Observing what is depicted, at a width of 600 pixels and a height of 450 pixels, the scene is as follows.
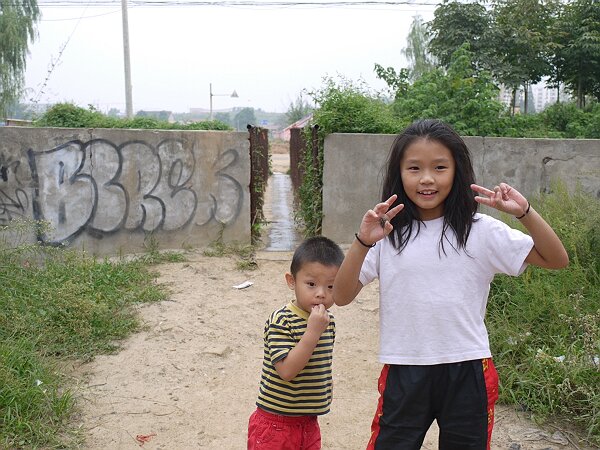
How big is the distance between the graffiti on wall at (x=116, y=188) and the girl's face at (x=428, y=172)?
6.08m

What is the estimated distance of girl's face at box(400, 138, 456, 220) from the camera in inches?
74.4

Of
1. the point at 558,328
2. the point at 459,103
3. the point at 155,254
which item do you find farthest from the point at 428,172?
the point at 459,103

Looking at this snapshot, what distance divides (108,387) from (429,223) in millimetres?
3000

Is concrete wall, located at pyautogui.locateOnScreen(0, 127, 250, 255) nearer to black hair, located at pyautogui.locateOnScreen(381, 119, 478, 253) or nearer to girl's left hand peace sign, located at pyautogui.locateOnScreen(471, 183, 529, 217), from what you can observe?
black hair, located at pyautogui.locateOnScreen(381, 119, 478, 253)

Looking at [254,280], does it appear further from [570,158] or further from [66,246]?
[570,158]

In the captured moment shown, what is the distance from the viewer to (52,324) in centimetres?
473

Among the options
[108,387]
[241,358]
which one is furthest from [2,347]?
[241,358]

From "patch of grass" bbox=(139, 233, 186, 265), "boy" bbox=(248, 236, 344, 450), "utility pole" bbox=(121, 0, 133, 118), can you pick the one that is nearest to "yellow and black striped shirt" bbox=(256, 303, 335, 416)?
"boy" bbox=(248, 236, 344, 450)

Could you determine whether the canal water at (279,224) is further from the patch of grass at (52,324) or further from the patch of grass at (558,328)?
the patch of grass at (558,328)

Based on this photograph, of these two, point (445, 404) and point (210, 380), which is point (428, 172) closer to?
point (445, 404)

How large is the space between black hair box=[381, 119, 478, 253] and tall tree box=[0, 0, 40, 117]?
24.9m

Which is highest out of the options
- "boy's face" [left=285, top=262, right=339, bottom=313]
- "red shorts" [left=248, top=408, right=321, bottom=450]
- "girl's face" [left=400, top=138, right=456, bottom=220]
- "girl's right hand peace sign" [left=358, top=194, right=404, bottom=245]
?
"girl's face" [left=400, top=138, right=456, bottom=220]

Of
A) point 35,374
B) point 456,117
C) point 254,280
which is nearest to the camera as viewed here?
point 35,374

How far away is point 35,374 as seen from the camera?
369cm
